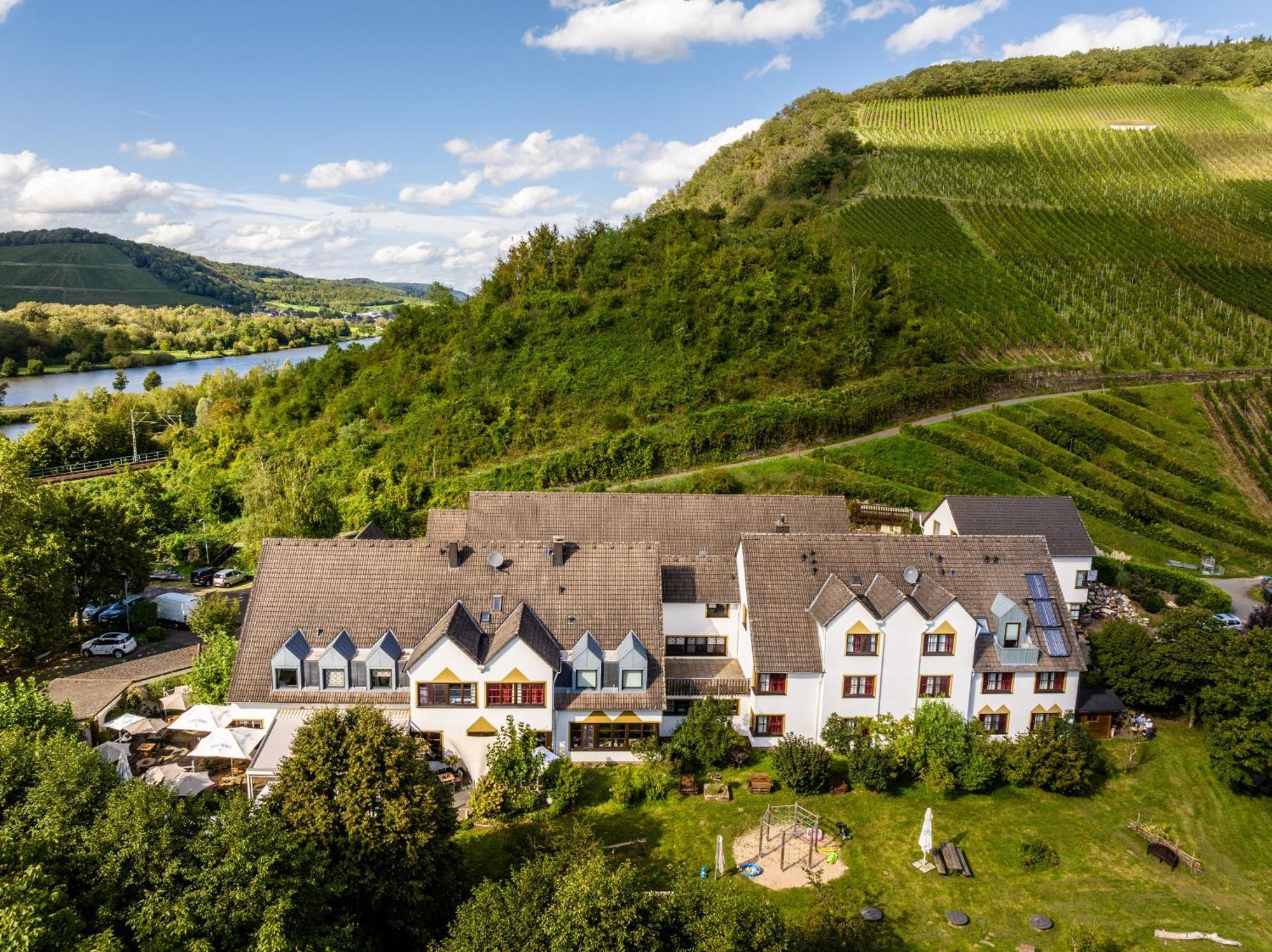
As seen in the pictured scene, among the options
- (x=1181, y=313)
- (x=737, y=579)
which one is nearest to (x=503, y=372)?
(x=737, y=579)

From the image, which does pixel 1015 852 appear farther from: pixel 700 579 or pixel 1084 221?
pixel 1084 221

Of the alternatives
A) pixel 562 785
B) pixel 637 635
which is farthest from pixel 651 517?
pixel 562 785

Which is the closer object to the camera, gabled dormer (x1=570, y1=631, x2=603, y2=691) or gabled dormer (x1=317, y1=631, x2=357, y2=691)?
gabled dormer (x1=317, y1=631, x2=357, y2=691)

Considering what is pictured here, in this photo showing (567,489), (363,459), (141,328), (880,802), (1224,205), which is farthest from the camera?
(141,328)

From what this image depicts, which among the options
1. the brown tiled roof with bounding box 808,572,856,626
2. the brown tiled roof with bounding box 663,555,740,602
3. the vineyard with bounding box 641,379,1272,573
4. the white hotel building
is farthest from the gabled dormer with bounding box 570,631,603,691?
the vineyard with bounding box 641,379,1272,573

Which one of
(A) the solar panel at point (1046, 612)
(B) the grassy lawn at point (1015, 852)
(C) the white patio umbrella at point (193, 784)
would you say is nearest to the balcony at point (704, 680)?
(B) the grassy lawn at point (1015, 852)

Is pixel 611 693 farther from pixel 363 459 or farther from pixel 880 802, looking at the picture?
pixel 363 459

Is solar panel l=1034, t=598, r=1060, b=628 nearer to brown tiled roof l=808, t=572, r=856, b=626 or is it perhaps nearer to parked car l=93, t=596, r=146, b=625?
brown tiled roof l=808, t=572, r=856, b=626

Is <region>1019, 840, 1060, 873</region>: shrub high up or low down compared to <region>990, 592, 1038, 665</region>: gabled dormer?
down
